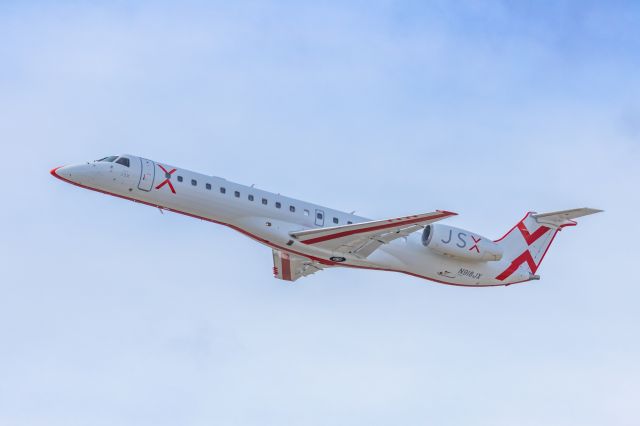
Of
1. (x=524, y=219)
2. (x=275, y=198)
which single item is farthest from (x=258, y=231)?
(x=524, y=219)

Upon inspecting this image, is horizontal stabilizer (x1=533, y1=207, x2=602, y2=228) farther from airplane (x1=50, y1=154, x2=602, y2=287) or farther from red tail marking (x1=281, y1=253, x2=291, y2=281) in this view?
red tail marking (x1=281, y1=253, x2=291, y2=281)

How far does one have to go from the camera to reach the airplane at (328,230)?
1262 inches

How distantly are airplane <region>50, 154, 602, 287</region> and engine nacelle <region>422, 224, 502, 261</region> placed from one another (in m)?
0.03

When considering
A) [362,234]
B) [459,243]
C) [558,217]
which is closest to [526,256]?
[558,217]

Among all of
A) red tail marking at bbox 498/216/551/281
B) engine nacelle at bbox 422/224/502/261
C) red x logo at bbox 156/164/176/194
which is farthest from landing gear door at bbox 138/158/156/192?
red tail marking at bbox 498/216/551/281

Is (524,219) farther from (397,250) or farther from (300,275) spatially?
(300,275)

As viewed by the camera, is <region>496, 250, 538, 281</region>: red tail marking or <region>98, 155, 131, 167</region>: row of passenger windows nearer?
<region>98, 155, 131, 167</region>: row of passenger windows

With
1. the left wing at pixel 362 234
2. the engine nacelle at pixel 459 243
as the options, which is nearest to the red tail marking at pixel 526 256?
the engine nacelle at pixel 459 243

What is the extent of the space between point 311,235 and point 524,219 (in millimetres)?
9201

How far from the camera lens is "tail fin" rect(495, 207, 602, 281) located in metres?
37.5

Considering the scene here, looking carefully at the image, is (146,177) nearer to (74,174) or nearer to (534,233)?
(74,174)

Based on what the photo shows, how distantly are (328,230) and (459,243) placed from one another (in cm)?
507

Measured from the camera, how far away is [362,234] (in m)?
33.2

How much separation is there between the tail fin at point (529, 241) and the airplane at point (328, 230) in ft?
0.12
